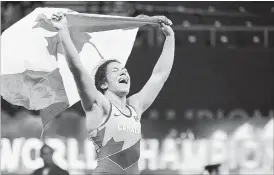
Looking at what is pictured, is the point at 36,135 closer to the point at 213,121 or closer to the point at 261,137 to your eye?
the point at 213,121

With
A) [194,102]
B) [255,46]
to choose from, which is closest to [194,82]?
[194,102]

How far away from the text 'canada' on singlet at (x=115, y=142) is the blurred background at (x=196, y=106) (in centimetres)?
105

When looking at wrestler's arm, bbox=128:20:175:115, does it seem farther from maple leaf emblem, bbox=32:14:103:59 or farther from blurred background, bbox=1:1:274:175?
blurred background, bbox=1:1:274:175

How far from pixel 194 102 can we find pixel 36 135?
43.9 inches

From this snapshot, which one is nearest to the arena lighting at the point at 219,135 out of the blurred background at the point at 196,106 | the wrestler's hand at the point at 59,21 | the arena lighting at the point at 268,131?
the blurred background at the point at 196,106

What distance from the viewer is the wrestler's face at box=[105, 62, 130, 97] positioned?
3172 millimetres

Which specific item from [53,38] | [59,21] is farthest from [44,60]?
[59,21]

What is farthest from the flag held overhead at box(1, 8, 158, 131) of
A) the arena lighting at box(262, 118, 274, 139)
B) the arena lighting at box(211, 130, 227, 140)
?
the arena lighting at box(262, 118, 274, 139)

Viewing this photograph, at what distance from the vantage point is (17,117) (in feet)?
14.3

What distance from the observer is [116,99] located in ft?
10.4

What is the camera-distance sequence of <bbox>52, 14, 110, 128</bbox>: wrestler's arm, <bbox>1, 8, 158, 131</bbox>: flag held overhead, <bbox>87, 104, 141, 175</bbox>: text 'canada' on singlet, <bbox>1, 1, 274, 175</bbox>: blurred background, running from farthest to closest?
1. <bbox>1, 1, 274, 175</bbox>: blurred background
2. <bbox>1, 8, 158, 131</bbox>: flag held overhead
3. <bbox>87, 104, 141, 175</bbox>: text 'canada' on singlet
4. <bbox>52, 14, 110, 128</bbox>: wrestler's arm

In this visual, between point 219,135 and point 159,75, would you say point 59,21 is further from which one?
point 219,135

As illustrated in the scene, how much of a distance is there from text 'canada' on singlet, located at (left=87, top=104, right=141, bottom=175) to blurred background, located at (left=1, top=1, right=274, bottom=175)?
105 cm

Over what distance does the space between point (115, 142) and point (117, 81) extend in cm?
30
